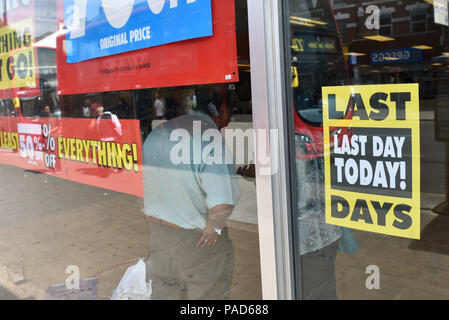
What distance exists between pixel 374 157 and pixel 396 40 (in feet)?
2.75

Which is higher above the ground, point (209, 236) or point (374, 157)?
point (374, 157)

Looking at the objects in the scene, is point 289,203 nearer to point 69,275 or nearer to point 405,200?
point 405,200

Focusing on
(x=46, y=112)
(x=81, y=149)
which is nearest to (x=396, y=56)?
(x=81, y=149)

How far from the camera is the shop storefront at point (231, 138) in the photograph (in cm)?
172

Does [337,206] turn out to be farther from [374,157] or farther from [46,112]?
[46,112]

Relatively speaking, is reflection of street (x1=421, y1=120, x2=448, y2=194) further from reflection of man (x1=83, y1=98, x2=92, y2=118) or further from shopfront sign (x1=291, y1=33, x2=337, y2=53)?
reflection of man (x1=83, y1=98, x2=92, y2=118)

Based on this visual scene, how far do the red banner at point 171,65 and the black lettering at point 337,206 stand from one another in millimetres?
679

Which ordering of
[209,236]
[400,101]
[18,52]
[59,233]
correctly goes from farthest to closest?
[59,233] < [18,52] < [209,236] < [400,101]

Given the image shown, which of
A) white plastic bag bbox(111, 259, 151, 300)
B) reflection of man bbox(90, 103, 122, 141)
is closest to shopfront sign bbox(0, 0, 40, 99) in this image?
reflection of man bbox(90, 103, 122, 141)

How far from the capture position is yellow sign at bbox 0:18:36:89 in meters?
3.28

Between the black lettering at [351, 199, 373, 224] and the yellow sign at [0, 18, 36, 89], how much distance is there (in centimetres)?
257

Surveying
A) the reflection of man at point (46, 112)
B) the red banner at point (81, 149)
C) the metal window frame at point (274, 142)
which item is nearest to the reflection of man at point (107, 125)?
the red banner at point (81, 149)

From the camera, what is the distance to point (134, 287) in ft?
9.40

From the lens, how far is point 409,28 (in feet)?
7.02
